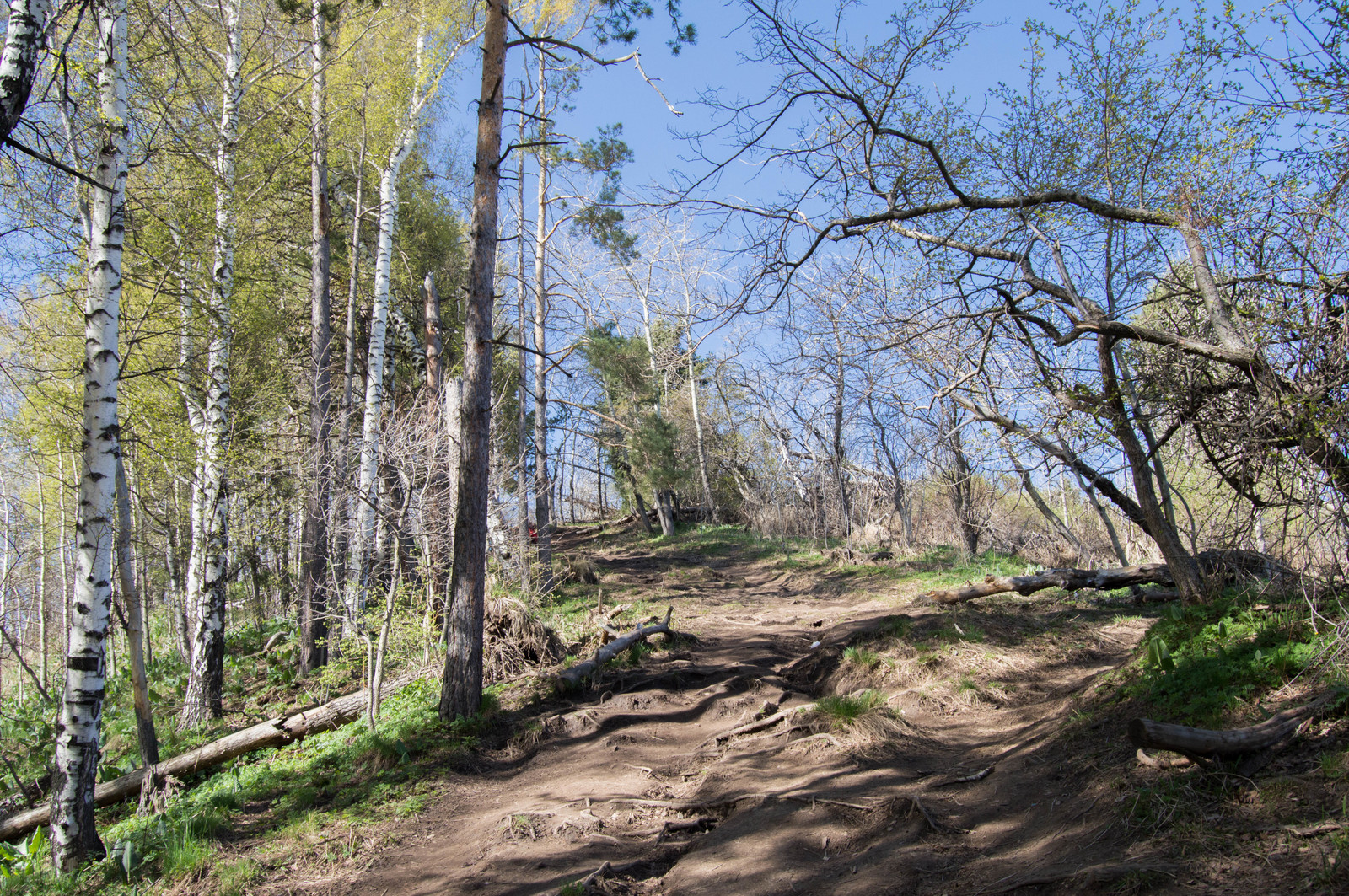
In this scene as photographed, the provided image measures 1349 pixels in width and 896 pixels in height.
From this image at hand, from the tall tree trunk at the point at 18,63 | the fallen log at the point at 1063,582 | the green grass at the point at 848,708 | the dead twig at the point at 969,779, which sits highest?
the tall tree trunk at the point at 18,63

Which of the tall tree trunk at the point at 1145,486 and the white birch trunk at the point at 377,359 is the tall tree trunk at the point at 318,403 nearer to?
the white birch trunk at the point at 377,359

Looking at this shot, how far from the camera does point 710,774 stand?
5.46 m

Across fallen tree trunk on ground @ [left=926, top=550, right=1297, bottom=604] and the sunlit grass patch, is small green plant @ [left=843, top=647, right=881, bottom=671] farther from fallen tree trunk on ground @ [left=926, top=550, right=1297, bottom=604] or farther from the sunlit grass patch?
fallen tree trunk on ground @ [left=926, top=550, right=1297, bottom=604]

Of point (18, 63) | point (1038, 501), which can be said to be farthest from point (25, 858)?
point (1038, 501)

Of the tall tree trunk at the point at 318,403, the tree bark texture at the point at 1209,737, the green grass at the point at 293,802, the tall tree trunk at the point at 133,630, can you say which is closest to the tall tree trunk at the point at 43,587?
the tall tree trunk at the point at 318,403

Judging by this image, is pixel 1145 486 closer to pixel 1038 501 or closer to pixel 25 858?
pixel 1038 501

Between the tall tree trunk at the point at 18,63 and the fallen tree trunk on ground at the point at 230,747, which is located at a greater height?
the tall tree trunk at the point at 18,63

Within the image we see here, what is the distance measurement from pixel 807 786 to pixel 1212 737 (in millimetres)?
2430

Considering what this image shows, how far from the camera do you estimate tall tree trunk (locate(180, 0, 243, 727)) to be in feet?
30.1

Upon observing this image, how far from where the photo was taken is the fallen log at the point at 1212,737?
3168mm

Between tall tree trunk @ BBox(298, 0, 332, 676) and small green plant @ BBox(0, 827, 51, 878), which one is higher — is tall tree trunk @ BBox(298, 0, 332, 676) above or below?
above

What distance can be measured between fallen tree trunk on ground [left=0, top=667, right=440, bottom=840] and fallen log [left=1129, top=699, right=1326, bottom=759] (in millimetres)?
7109

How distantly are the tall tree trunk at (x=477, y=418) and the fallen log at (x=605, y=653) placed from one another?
3.07 feet

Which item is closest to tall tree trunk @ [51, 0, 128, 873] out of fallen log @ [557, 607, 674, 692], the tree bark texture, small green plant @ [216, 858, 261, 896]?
small green plant @ [216, 858, 261, 896]
